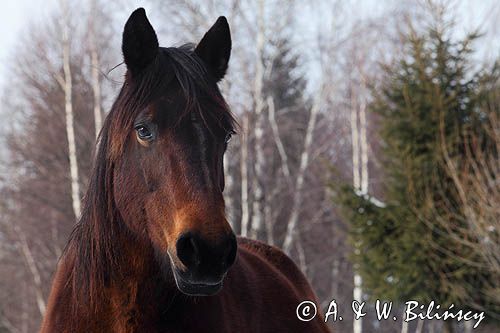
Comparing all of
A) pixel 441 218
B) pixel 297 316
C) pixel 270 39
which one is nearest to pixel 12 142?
pixel 270 39

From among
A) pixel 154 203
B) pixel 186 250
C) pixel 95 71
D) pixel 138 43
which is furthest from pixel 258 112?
pixel 186 250

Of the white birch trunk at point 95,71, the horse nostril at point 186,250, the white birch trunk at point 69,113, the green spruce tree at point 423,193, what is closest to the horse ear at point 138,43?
the horse nostril at point 186,250

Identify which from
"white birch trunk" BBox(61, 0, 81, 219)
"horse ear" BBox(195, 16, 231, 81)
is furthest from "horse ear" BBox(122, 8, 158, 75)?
"white birch trunk" BBox(61, 0, 81, 219)

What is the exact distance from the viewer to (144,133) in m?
2.92

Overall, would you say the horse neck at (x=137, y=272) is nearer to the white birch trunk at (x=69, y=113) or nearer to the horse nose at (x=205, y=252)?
the horse nose at (x=205, y=252)

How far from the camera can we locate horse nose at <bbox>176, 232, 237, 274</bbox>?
2.50 m

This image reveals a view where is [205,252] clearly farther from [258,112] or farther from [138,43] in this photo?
[258,112]

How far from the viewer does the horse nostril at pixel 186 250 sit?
8.38ft

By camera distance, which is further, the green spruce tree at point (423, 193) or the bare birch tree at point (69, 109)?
the bare birch tree at point (69, 109)

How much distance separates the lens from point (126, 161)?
3.02 m

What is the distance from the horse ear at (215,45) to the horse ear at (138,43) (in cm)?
29

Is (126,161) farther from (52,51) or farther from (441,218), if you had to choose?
(52,51)

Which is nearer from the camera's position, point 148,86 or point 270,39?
point 148,86

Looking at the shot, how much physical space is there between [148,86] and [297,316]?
1.98 meters
